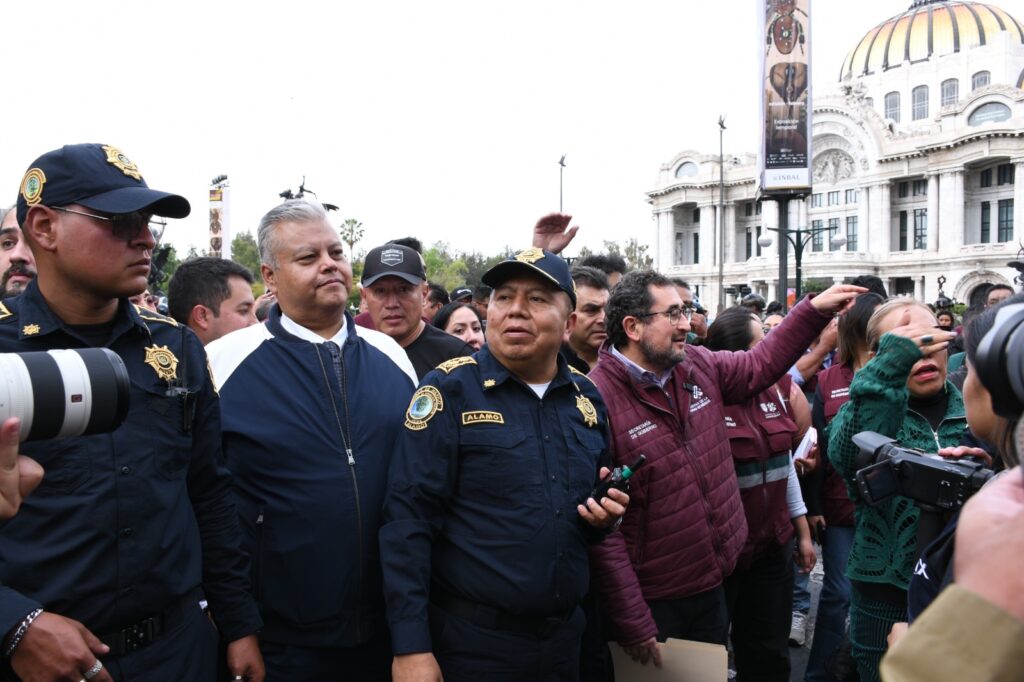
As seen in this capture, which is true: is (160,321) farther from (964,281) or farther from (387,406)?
(964,281)

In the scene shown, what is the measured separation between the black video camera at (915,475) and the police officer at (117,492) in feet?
7.21

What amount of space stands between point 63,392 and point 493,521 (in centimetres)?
146

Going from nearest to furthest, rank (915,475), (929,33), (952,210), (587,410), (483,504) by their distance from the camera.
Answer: (915,475) → (483,504) → (587,410) → (952,210) → (929,33)

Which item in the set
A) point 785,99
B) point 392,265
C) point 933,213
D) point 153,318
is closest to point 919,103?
point 933,213

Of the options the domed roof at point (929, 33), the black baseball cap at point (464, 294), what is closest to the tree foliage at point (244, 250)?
the domed roof at point (929, 33)

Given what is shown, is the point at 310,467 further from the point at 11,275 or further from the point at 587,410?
the point at 11,275

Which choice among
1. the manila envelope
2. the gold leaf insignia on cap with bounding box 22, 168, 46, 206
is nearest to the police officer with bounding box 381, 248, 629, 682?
the manila envelope

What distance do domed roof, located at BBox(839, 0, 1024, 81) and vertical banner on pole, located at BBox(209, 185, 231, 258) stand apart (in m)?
79.4

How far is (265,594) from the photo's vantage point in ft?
9.28

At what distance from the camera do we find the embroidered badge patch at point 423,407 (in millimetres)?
2780

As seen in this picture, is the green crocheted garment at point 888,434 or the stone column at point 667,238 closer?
the green crocheted garment at point 888,434

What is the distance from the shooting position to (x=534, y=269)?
2949 mm

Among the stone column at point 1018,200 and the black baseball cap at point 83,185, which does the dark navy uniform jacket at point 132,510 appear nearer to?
the black baseball cap at point 83,185

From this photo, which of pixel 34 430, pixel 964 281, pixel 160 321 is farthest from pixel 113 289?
pixel 964 281
